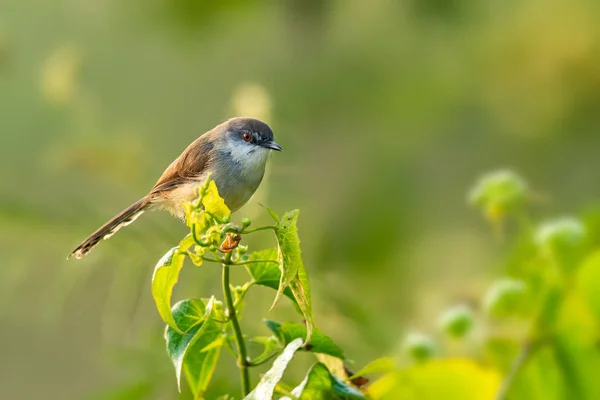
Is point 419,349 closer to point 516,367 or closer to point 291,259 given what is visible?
point 516,367

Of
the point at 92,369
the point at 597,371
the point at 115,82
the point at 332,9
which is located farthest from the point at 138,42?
the point at 597,371

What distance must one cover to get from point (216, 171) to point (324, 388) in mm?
738

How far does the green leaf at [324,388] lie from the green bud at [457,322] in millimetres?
594

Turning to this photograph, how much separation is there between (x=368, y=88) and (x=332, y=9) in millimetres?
Result: 337

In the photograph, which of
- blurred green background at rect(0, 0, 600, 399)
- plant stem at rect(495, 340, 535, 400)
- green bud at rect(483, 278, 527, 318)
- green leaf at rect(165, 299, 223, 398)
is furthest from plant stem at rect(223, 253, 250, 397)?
blurred green background at rect(0, 0, 600, 399)

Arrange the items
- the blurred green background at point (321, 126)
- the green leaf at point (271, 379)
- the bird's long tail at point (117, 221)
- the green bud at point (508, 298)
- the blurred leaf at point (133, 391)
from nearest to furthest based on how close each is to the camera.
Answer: the green leaf at point (271, 379) < the green bud at point (508, 298) < the bird's long tail at point (117, 221) < the blurred leaf at point (133, 391) < the blurred green background at point (321, 126)

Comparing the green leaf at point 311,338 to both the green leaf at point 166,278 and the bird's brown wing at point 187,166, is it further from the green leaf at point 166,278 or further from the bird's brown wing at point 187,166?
the bird's brown wing at point 187,166

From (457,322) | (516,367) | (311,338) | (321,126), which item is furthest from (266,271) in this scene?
(321,126)

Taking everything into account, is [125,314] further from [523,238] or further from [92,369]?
[92,369]

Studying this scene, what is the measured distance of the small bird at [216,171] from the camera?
1.22m

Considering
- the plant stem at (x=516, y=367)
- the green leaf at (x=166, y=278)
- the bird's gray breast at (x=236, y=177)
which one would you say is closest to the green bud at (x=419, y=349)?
the plant stem at (x=516, y=367)

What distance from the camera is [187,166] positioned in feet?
4.42

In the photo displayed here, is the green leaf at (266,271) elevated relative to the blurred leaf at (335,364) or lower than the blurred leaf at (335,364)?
elevated

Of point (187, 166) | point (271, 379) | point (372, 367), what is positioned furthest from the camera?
point (187, 166)
